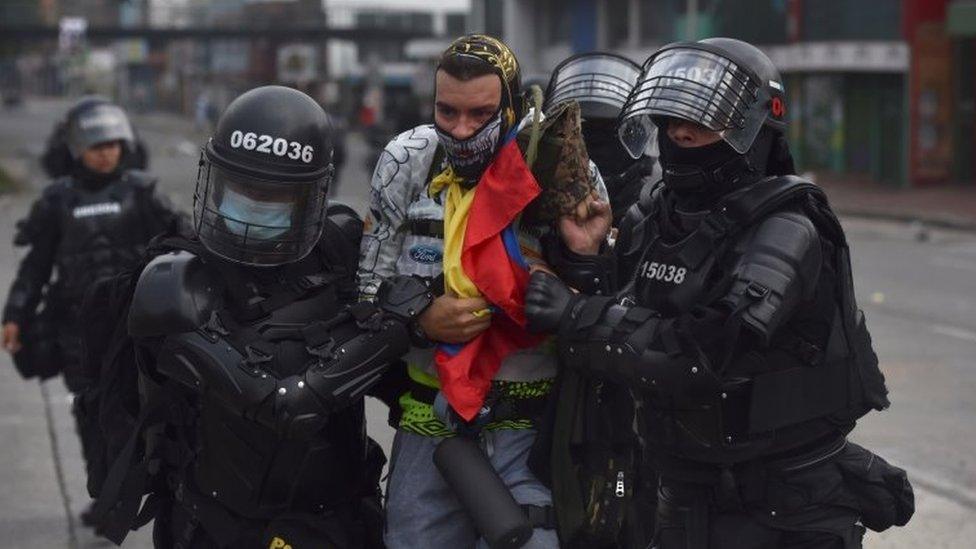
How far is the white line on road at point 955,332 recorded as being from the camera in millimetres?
10867

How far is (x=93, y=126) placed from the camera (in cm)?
616

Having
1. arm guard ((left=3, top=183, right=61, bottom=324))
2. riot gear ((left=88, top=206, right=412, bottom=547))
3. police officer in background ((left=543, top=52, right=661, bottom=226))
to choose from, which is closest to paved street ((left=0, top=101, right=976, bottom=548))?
arm guard ((left=3, top=183, right=61, bottom=324))

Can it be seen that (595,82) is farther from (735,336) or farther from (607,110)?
(735,336)

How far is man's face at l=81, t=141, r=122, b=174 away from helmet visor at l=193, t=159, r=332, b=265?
284 centimetres

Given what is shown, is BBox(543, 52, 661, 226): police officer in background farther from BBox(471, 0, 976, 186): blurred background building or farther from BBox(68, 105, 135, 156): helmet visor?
BBox(471, 0, 976, 186): blurred background building

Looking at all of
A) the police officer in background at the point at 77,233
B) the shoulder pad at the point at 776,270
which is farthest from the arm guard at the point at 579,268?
the police officer in background at the point at 77,233

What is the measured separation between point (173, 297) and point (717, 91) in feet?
4.25

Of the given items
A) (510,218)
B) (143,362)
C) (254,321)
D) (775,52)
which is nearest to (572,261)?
(510,218)

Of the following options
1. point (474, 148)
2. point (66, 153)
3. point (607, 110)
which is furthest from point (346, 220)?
point (66, 153)

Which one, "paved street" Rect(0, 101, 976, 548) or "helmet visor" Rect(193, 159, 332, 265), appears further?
"paved street" Rect(0, 101, 976, 548)

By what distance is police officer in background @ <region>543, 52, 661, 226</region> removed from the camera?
450cm

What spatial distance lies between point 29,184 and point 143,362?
82.9 feet

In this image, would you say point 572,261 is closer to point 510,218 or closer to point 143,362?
point 510,218

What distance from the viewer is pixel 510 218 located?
135 inches
